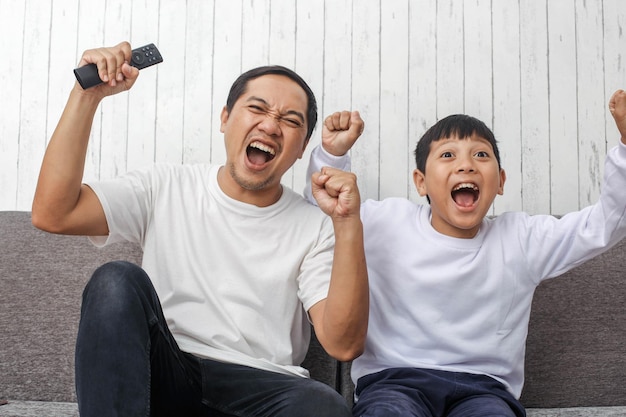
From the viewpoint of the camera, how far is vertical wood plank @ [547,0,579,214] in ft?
6.86

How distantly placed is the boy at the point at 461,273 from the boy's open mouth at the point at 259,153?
0.58 feet

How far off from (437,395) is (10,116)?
1.45 meters

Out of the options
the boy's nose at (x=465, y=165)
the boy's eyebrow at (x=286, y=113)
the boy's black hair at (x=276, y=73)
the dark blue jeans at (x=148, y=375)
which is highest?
the boy's black hair at (x=276, y=73)

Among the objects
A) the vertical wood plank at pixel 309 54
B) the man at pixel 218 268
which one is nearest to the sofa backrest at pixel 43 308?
the man at pixel 218 268

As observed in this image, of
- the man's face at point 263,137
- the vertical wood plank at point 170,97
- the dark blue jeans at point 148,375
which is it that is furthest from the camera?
the vertical wood plank at point 170,97

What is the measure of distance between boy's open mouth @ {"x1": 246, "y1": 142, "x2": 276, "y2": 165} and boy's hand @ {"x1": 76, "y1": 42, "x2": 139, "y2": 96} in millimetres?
315

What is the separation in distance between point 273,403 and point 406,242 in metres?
0.51

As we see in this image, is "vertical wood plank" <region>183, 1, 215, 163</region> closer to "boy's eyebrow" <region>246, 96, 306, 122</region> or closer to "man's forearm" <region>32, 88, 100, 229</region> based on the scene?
"boy's eyebrow" <region>246, 96, 306, 122</region>

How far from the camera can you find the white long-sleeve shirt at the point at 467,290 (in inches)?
60.0

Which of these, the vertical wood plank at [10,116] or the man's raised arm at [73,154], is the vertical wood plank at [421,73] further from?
the vertical wood plank at [10,116]

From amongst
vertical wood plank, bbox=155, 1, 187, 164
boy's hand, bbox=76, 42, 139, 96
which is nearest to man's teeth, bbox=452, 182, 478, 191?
boy's hand, bbox=76, 42, 139, 96

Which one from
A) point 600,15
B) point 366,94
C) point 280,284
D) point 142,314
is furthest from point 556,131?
point 142,314

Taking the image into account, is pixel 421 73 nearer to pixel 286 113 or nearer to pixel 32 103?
pixel 286 113

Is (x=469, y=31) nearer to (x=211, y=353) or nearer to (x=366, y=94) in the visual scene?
(x=366, y=94)
